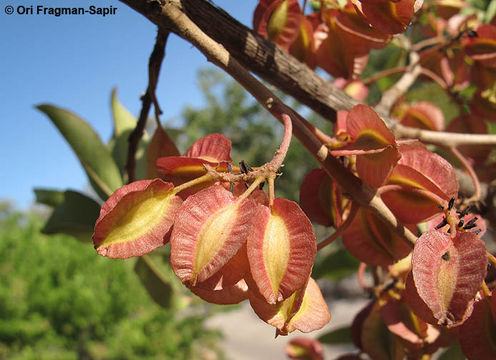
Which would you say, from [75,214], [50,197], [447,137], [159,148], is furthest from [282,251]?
[50,197]

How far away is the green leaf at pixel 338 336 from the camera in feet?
2.11

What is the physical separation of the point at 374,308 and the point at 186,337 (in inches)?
130

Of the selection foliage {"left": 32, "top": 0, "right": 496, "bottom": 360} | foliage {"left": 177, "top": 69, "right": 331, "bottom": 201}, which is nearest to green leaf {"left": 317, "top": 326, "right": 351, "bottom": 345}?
foliage {"left": 32, "top": 0, "right": 496, "bottom": 360}

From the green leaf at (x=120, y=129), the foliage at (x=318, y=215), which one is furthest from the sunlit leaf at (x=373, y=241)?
the green leaf at (x=120, y=129)

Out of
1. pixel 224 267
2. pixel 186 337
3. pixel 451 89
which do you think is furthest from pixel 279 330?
pixel 186 337

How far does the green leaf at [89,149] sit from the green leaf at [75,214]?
3 centimetres

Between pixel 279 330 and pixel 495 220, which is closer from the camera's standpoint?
pixel 279 330

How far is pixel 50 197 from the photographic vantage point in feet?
2.36

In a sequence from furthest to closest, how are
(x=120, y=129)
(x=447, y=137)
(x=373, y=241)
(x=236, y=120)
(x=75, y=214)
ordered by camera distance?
(x=236, y=120), (x=120, y=129), (x=75, y=214), (x=447, y=137), (x=373, y=241)

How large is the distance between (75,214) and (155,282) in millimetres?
180

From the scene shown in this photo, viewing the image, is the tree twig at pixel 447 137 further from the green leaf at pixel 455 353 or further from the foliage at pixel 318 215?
the green leaf at pixel 455 353

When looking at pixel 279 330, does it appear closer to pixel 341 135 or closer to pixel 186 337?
pixel 341 135

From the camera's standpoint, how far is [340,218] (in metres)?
0.34

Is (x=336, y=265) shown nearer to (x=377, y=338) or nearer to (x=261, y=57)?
(x=377, y=338)
